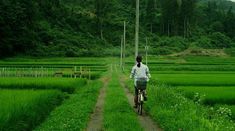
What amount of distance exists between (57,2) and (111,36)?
1688 centimetres

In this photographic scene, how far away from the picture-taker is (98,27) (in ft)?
384

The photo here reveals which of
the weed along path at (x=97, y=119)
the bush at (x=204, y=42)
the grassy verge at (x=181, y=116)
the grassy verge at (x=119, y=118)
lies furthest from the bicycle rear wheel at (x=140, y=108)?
the bush at (x=204, y=42)

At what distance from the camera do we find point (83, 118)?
14883 millimetres

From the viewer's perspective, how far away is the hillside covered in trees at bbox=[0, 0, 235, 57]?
84.1 meters

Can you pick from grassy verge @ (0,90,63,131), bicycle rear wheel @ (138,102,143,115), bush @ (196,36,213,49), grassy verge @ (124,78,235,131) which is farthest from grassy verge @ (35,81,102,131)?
bush @ (196,36,213,49)

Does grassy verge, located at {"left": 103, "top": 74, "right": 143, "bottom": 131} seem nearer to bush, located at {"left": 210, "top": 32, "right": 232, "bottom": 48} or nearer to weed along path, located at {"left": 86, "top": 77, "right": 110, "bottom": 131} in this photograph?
weed along path, located at {"left": 86, "top": 77, "right": 110, "bottom": 131}

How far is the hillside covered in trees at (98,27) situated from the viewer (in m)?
84.1

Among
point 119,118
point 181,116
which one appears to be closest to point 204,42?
point 119,118

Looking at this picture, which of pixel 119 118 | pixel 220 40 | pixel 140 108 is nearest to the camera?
pixel 119 118

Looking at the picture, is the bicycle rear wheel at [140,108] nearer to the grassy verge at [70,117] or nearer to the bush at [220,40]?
the grassy verge at [70,117]

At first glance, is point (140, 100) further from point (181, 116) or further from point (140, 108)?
point (181, 116)

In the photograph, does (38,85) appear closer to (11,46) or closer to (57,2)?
(11,46)

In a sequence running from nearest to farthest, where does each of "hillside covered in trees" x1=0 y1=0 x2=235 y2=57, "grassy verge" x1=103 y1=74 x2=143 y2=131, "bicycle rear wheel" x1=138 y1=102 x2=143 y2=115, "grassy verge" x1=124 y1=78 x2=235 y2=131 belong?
"grassy verge" x1=124 y1=78 x2=235 y2=131 → "grassy verge" x1=103 y1=74 x2=143 y2=131 → "bicycle rear wheel" x1=138 y1=102 x2=143 y2=115 → "hillside covered in trees" x1=0 y1=0 x2=235 y2=57

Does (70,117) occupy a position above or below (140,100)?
below
